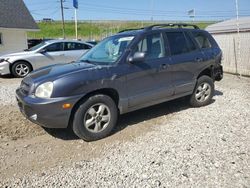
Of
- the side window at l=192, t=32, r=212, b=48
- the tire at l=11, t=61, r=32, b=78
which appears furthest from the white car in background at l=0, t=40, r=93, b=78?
the side window at l=192, t=32, r=212, b=48

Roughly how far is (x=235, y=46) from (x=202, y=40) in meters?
5.51

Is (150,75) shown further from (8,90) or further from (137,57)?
(8,90)

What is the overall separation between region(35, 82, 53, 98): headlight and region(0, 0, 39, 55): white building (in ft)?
50.1

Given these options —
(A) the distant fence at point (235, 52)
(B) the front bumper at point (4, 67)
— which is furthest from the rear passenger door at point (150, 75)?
(B) the front bumper at point (4, 67)

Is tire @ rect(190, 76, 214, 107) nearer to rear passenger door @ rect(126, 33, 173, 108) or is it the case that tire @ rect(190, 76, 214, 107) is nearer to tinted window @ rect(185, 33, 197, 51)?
tinted window @ rect(185, 33, 197, 51)

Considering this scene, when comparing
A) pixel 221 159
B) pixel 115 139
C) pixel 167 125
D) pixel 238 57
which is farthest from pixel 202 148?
pixel 238 57

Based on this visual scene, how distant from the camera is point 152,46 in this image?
4902 mm

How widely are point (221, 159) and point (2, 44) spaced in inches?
711

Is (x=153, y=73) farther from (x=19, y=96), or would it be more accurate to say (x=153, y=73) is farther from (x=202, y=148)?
(x=19, y=96)

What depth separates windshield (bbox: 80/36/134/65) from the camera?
4.59 m

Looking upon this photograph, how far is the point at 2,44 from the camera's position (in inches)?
702

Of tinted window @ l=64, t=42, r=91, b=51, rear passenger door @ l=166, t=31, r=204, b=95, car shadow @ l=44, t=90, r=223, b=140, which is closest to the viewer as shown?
car shadow @ l=44, t=90, r=223, b=140

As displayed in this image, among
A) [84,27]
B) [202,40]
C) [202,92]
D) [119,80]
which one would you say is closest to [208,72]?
[202,92]

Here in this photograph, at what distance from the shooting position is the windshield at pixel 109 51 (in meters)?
4.59
